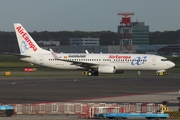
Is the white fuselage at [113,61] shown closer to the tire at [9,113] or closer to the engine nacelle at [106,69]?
the engine nacelle at [106,69]

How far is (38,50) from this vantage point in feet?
241

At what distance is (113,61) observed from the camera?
2808 inches

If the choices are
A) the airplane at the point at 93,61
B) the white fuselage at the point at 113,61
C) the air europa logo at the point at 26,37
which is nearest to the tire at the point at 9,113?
the airplane at the point at 93,61

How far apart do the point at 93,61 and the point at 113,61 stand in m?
2.70

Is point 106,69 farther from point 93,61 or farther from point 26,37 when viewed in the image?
point 26,37

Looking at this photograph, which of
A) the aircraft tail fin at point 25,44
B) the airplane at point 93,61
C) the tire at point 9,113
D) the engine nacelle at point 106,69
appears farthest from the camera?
the aircraft tail fin at point 25,44

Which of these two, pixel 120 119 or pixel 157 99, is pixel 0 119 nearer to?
pixel 120 119

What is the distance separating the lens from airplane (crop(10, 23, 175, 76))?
70750 mm

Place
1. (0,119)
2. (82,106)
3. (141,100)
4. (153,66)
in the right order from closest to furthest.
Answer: (0,119) < (82,106) < (141,100) < (153,66)

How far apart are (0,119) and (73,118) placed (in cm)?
327

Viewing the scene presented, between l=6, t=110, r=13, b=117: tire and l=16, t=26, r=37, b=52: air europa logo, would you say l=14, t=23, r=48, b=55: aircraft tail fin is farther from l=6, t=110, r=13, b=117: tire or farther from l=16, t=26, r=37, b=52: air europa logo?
l=6, t=110, r=13, b=117: tire

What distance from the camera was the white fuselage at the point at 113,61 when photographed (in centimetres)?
7081

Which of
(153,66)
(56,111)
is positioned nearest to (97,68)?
(153,66)

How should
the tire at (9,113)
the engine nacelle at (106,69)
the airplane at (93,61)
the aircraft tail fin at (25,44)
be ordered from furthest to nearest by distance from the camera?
the aircraft tail fin at (25,44)
the airplane at (93,61)
the engine nacelle at (106,69)
the tire at (9,113)
